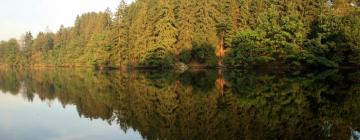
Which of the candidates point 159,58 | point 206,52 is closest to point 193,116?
point 206,52

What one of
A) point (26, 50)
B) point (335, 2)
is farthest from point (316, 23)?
point (26, 50)

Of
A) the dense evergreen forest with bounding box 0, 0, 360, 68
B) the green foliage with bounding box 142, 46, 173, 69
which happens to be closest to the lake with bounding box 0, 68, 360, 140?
the dense evergreen forest with bounding box 0, 0, 360, 68

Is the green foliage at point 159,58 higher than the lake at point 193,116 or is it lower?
higher

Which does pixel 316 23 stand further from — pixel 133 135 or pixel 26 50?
pixel 26 50

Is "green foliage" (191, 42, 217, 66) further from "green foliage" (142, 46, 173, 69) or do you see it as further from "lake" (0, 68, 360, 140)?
"lake" (0, 68, 360, 140)

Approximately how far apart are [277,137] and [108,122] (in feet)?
20.9

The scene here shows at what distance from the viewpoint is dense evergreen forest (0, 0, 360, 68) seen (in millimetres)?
44562

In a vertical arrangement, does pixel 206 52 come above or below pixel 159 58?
above

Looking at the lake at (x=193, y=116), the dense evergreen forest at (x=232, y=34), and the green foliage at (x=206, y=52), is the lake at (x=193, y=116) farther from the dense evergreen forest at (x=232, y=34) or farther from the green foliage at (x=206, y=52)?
the green foliage at (x=206, y=52)

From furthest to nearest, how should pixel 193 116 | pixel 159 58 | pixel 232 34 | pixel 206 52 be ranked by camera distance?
pixel 159 58, pixel 232 34, pixel 206 52, pixel 193 116

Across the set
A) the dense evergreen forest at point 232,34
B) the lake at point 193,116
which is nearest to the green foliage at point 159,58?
the dense evergreen forest at point 232,34

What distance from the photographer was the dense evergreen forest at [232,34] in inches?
1754

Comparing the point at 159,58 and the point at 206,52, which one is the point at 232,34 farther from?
the point at 159,58

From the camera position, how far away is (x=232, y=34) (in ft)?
189
